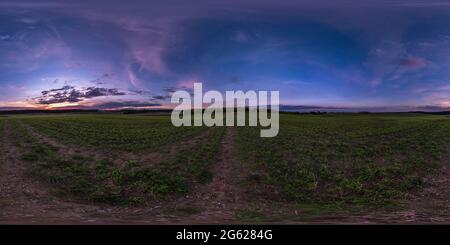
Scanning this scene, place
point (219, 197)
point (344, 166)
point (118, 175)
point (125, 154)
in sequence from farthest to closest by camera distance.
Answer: point (125, 154), point (344, 166), point (118, 175), point (219, 197)

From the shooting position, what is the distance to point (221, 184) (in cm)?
1938

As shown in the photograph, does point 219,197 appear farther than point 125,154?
No

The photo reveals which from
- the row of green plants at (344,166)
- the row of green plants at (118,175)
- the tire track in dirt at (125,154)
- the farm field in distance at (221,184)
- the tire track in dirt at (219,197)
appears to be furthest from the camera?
the tire track in dirt at (125,154)

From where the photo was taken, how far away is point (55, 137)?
37.7 metres

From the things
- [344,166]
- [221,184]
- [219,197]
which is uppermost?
[344,166]

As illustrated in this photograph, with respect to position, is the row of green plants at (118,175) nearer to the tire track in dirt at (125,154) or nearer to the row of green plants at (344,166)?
the tire track in dirt at (125,154)

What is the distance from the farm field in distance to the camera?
14.9 m

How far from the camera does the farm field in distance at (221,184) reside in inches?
588

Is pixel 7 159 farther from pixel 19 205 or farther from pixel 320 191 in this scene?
pixel 320 191

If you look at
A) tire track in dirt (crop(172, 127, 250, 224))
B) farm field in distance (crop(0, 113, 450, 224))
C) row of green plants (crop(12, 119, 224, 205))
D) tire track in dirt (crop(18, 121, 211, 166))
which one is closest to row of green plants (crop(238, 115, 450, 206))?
farm field in distance (crop(0, 113, 450, 224))

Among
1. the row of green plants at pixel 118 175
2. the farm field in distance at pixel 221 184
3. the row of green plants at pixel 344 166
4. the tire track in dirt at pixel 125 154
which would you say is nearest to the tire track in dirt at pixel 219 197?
the farm field in distance at pixel 221 184

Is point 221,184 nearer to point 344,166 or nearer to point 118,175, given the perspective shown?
point 118,175

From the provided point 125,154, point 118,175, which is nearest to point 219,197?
point 118,175

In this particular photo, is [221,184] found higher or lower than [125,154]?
lower
